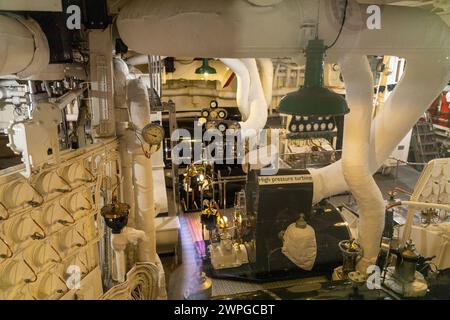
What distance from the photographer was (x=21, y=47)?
7.07 ft

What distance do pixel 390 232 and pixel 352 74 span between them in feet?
8.64

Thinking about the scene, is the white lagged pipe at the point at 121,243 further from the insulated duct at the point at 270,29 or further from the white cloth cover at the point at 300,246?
the white cloth cover at the point at 300,246

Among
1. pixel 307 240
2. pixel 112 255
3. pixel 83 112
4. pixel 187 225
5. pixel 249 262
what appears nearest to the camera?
pixel 112 255

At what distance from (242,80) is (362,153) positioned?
3.78 metres

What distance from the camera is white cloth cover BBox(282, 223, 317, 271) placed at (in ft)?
13.7

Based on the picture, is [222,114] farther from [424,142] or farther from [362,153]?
[424,142]

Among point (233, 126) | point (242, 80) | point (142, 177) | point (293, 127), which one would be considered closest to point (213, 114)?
point (233, 126)

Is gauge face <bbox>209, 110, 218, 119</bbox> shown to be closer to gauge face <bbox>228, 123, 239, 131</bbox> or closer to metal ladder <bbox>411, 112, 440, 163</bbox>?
gauge face <bbox>228, 123, 239, 131</bbox>

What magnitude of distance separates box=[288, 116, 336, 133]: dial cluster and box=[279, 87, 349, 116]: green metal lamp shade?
4.19 meters

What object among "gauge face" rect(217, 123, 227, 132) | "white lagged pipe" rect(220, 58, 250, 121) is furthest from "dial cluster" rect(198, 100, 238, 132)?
"white lagged pipe" rect(220, 58, 250, 121)

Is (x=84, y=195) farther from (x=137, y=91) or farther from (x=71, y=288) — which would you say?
(x=137, y=91)

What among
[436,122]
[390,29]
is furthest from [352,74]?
[436,122]

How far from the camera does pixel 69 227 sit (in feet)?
7.91

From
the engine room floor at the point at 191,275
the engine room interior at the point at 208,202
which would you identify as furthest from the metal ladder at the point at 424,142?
the engine room floor at the point at 191,275
